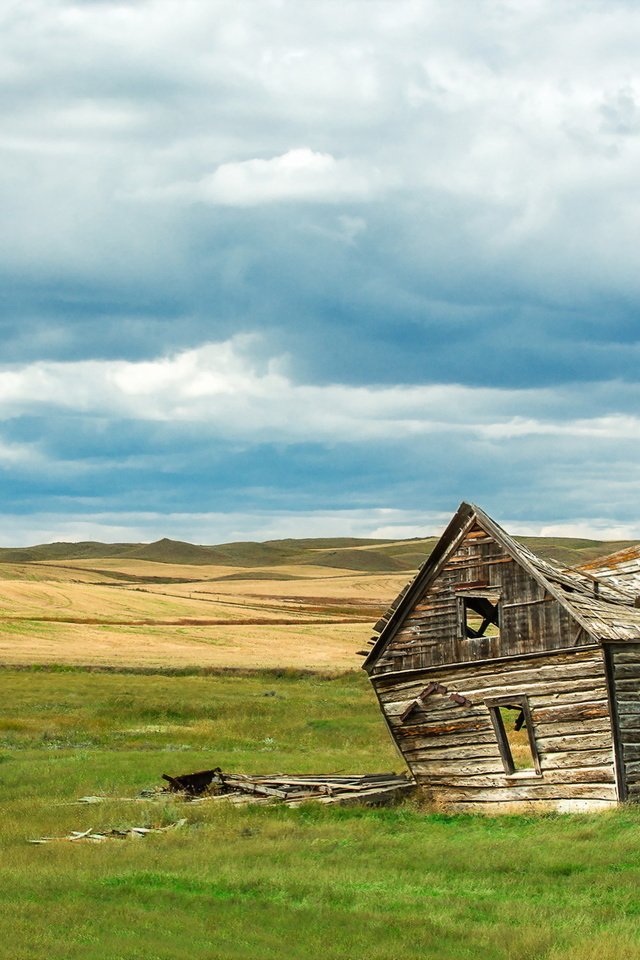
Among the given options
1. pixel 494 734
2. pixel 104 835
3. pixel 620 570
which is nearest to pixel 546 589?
pixel 494 734

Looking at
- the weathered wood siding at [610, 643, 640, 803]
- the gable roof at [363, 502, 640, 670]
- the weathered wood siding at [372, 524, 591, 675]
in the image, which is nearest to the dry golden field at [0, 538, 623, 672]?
the gable roof at [363, 502, 640, 670]

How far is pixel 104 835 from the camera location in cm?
2055

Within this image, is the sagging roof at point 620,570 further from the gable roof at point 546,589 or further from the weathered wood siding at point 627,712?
the weathered wood siding at point 627,712

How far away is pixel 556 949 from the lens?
11.9 metres

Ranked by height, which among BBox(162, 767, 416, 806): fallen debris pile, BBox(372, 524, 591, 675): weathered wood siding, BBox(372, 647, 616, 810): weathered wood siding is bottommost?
BBox(162, 767, 416, 806): fallen debris pile

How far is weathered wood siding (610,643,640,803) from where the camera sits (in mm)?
22266

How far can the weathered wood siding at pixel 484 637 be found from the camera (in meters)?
23.5

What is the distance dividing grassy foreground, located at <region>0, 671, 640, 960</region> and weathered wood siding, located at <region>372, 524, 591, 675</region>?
10.9 feet

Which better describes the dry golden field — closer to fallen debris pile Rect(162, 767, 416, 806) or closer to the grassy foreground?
the grassy foreground

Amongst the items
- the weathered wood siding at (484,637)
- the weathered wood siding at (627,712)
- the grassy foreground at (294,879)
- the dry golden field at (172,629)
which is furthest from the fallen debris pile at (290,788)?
the dry golden field at (172,629)

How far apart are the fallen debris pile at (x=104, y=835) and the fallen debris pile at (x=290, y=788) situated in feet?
10.5

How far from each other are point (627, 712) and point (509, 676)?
2.48 meters

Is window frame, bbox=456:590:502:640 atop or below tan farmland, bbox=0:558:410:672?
atop

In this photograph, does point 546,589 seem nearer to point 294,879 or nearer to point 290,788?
point 290,788
